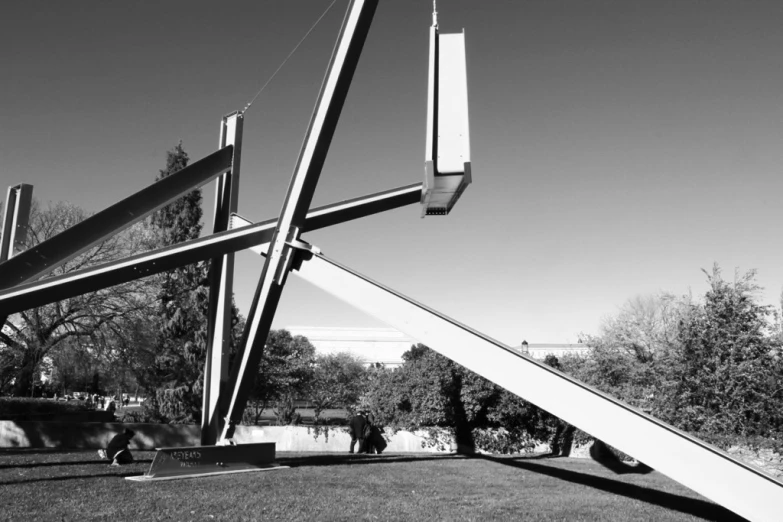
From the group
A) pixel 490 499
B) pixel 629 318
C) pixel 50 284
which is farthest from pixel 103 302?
pixel 629 318

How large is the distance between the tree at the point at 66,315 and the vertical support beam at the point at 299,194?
14.3 m

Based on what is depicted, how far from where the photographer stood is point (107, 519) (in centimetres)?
638

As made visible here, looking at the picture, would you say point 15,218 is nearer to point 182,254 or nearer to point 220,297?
point 220,297

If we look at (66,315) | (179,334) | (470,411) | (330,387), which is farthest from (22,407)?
(470,411)

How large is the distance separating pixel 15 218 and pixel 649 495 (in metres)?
12.5

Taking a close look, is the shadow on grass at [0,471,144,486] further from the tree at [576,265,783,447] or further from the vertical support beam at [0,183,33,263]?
the tree at [576,265,783,447]

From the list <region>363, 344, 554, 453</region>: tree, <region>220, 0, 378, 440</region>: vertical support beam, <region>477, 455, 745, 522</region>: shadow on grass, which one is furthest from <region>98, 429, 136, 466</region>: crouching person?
<region>363, 344, 554, 453</region>: tree

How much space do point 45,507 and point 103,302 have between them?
1751 centimetres

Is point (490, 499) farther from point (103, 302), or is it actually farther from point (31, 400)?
point (31, 400)

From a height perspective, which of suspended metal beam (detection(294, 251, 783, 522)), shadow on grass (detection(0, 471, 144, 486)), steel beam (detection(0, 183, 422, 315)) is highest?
steel beam (detection(0, 183, 422, 315))

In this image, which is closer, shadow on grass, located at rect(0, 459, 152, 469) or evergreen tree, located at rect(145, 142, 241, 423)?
shadow on grass, located at rect(0, 459, 152, 469)

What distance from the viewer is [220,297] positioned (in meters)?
11.8

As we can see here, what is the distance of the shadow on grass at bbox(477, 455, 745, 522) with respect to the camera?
8133mm

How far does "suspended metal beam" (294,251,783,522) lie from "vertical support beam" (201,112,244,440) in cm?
560
